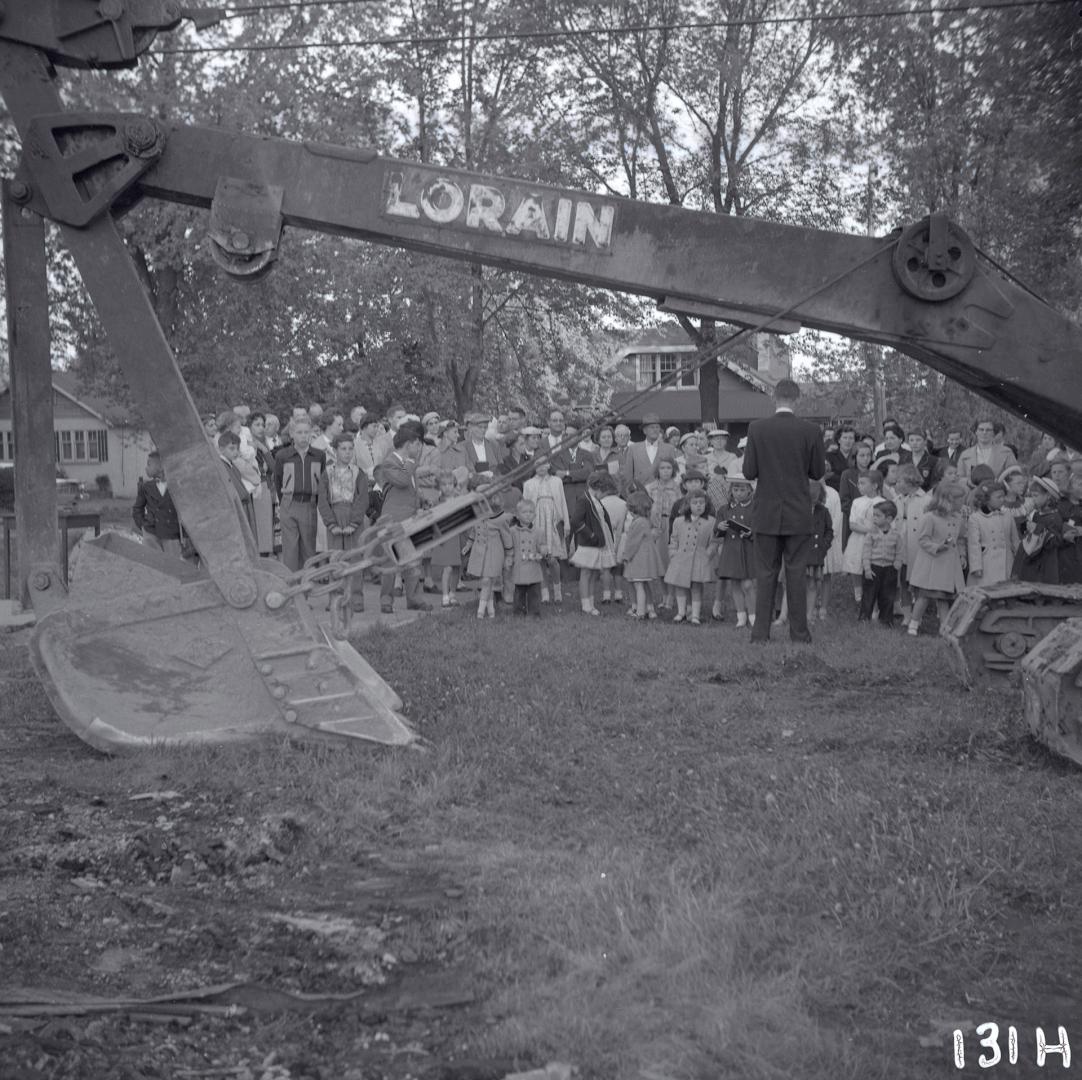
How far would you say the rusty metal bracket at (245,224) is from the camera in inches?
256

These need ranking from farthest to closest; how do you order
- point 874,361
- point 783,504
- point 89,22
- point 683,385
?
point 683,385, point 874,361, point 783,504, point 89,22

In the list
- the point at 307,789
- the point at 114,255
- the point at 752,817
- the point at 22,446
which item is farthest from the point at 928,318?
the point at 22,446

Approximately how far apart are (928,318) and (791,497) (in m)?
4.69

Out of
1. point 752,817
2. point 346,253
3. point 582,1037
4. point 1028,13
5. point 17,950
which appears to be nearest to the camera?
point 582,1037

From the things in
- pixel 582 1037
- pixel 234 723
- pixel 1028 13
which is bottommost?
pixel 582 1037

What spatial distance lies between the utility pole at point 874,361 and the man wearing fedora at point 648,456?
13999 mm

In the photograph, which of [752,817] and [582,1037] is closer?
[582,1037]

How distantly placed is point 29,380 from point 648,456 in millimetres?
8978

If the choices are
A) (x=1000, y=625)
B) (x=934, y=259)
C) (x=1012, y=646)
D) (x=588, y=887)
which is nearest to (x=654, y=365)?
(x=1000, y=625)

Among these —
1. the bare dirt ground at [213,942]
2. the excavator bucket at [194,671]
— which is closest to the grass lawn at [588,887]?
the bare dirt ground at [213,942]

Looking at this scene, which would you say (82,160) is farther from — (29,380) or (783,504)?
(783,504)

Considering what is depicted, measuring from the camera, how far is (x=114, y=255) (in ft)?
22.5

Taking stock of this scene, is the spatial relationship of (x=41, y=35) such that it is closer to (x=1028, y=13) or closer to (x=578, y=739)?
(x=578, y=739)

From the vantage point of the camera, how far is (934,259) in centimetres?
606
